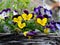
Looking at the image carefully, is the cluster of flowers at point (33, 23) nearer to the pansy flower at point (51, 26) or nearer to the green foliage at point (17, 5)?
the pansy flower at point (51, 26)

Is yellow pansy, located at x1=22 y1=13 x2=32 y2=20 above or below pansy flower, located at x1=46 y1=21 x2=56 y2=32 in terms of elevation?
above

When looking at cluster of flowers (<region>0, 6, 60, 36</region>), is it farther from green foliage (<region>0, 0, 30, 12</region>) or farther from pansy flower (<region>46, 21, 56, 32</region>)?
green foliage (<region>0, 0, 30, 12</region>)

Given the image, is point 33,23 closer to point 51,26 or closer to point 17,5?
point 51,26

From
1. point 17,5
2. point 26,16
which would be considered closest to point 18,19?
point 26,16

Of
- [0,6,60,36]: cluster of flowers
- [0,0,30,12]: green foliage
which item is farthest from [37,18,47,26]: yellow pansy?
[0,0,30,12]: green foliage

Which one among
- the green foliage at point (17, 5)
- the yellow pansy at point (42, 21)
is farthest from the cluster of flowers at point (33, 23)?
the green foliage at point (17, 5)

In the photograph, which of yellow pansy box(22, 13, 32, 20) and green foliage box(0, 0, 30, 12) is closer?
yellow pansy box(22, 13, 32, 20)

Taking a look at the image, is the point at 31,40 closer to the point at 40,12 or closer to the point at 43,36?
the point at 43,36

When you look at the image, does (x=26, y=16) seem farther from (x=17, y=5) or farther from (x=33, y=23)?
(x=17, y=5)

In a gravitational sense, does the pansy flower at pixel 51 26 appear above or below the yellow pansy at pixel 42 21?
below

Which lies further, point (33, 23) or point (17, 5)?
point (17, 5)

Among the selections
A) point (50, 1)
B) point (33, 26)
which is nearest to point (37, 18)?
point (33, 26)
